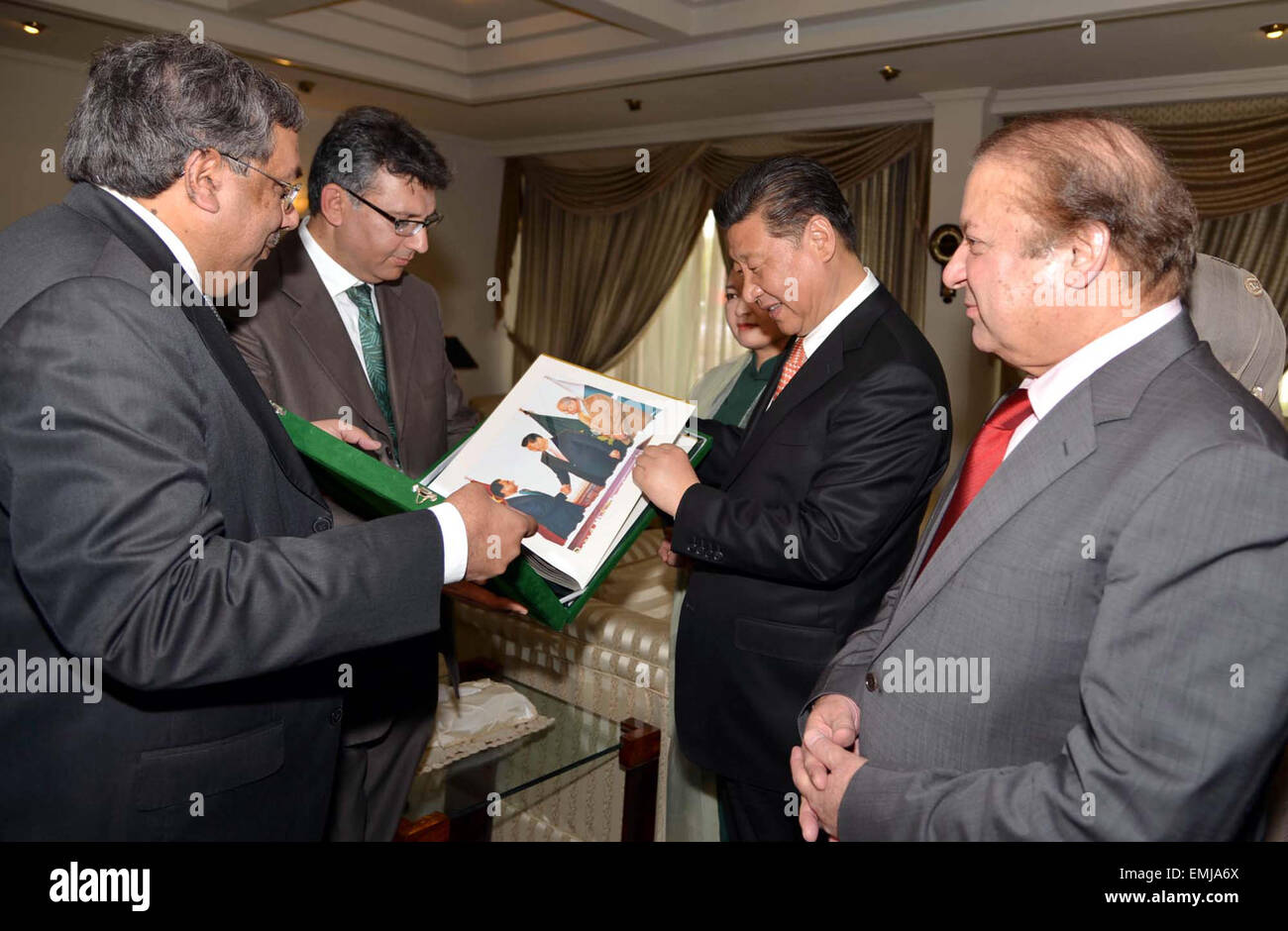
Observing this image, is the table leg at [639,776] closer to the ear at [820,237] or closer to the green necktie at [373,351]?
the green necktie at [373,351]

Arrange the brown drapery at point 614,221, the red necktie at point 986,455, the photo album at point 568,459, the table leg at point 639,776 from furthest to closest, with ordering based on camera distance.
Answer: the brown drapery at point 614,221
the table leg at point 639,776
the photo album at point 568,459
the red necktie at point 986,455

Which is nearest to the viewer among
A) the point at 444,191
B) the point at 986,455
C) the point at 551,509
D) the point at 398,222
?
the point at 986,455

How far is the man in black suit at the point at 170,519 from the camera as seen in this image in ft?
3.56

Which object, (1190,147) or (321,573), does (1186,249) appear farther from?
(1190,147)

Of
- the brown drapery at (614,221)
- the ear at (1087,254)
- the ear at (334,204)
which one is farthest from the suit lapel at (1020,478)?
the brown drapery at (614,221)

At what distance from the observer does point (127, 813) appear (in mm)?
1242

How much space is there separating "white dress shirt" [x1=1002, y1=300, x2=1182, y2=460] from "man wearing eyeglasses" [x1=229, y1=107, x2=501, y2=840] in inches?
46.4

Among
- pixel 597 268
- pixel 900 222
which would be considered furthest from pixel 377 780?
pixel 597 268

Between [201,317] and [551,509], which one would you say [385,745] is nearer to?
[551,509]

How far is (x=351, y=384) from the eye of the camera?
2105 mm

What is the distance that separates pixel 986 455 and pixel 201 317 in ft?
3.94

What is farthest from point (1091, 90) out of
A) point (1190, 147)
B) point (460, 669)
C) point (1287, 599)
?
point (1287, 599)

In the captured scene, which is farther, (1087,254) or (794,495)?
(794,495)

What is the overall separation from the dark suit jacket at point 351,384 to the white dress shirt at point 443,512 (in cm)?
58
